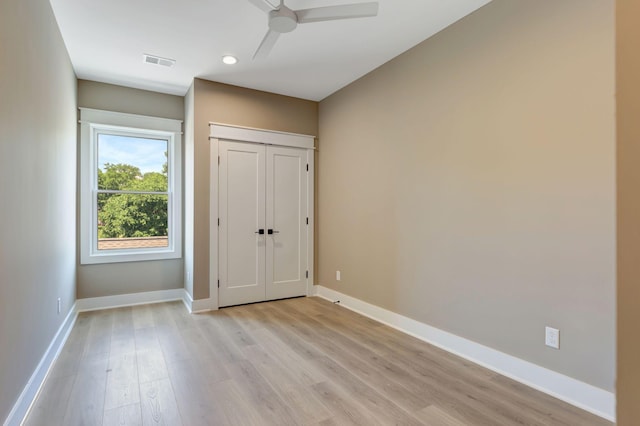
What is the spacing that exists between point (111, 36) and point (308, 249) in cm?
323

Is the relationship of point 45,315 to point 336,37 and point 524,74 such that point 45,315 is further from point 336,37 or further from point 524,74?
point 524,74

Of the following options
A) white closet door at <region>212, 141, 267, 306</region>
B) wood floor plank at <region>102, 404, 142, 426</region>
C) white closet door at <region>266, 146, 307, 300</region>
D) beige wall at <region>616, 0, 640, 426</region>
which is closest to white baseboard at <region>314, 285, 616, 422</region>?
beige wall at <region>616, 0, 640, 426</region>

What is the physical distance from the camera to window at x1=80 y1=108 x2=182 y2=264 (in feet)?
13.2

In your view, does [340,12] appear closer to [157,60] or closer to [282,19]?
[282,19]

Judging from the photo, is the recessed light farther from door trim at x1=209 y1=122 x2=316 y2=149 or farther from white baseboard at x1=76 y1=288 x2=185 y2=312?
white baseboard at x1=76 y1=288 x2=185 y2=312

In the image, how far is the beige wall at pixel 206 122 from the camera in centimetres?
395

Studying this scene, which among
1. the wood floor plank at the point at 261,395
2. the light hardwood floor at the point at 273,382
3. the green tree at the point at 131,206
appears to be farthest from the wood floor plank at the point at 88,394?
the green tree at the point at 131,206

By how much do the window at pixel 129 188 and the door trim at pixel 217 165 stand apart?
0.74 meters

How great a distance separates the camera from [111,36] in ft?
9.87

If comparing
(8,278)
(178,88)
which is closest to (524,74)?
(8,278)

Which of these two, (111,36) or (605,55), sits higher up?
(111,36)

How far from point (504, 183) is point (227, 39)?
8.84ft

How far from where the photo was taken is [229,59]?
345cm

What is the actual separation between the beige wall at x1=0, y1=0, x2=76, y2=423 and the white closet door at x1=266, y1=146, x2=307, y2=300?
219 centimetres
